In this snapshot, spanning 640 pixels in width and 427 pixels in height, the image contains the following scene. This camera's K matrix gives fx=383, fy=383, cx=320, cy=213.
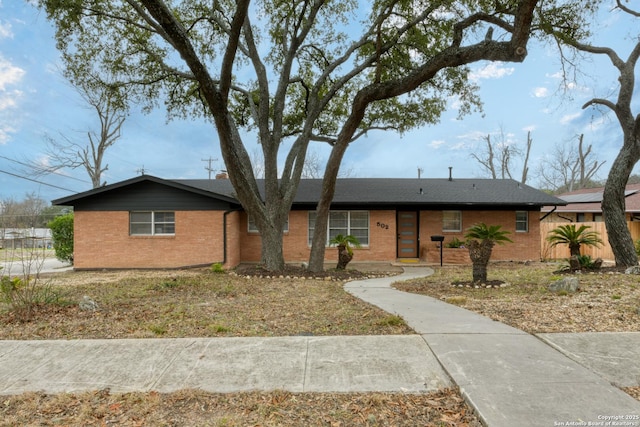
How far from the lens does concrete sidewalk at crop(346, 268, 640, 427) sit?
113 inches

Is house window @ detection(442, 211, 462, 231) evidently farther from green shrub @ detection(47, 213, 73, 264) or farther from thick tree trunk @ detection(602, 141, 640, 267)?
green shrub @ detection(47, 213, 73, 264)

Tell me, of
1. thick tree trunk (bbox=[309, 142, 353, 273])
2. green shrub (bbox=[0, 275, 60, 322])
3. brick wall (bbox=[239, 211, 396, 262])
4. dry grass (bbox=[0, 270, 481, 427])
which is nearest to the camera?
dry grass (bbox=[0, 270, 481, 427])

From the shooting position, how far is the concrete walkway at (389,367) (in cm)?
307

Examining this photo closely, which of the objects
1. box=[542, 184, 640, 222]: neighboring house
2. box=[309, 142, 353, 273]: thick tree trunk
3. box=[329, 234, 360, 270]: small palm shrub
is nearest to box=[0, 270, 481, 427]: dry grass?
box=[309, 142, 353, 273]: thick tree trunk

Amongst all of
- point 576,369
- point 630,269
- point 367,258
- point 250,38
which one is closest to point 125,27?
point 250,38

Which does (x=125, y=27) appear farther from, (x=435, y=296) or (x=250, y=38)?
(x=435, y=296)

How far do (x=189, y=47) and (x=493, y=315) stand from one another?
770 centimetres

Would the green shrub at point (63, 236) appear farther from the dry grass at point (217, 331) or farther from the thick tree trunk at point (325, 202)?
the thick tree trunk at point (325, 202)

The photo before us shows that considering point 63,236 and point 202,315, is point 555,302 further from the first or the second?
point 63,236

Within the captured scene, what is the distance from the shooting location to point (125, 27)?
12.5m

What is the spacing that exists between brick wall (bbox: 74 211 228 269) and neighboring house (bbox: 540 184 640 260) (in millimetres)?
14349

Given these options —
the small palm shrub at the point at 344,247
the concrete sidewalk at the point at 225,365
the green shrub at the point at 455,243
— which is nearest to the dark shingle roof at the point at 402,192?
the green shrub at the point at 455,243

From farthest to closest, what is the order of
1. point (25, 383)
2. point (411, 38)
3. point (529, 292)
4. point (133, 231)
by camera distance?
1. point (133, 231)
2. point (411, 38)
3. point (529, 292)
4. point (25, 383)

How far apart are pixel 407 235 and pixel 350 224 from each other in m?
2.78
